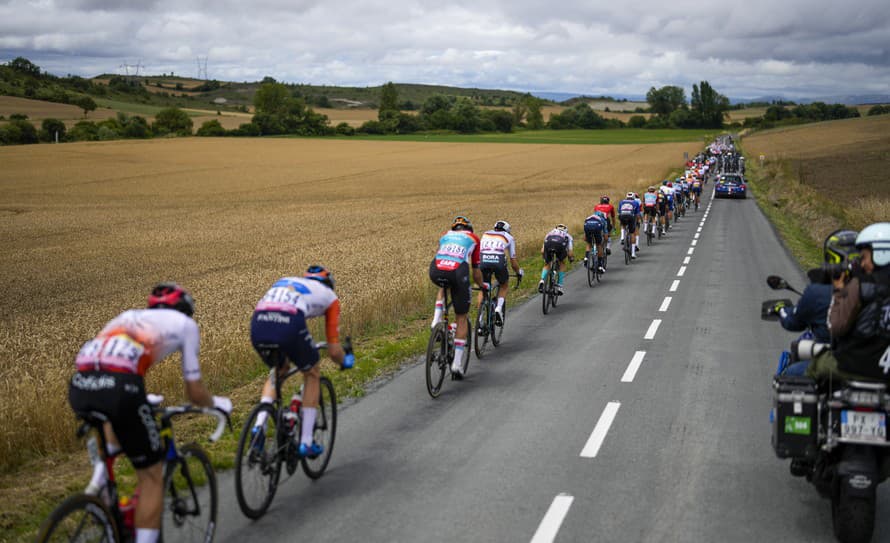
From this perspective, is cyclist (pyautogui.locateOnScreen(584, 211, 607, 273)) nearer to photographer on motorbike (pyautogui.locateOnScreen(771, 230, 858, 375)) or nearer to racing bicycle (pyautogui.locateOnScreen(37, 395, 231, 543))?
photographer on motorbike (pyautogui.locateOnScreen(771, 230, 858, 375))

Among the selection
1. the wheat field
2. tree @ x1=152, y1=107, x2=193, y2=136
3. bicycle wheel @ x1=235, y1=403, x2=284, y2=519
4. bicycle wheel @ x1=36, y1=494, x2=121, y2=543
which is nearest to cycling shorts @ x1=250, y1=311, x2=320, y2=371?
bicycle wheel @ x1=235, y1=403, x2=284, y2=519

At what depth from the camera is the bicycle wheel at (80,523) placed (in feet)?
13.5

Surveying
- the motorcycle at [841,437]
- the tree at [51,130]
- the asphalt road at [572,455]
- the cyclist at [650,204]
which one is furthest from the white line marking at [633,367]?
the tree at [51,130]

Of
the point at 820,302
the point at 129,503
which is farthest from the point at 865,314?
the point at 129,503

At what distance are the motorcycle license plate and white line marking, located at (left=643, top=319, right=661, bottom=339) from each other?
729cm

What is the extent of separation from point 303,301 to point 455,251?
3.82m

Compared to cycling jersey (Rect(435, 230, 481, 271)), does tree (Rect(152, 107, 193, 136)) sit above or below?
above

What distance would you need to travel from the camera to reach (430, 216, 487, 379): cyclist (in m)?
9.66

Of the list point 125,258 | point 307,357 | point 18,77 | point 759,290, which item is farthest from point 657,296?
point 18,77

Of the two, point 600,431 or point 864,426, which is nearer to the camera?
point 864,426

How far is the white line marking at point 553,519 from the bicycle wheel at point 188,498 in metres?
2.22

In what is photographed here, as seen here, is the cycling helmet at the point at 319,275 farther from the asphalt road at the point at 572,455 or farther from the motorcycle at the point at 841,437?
the motorcycle at the point at 841,437

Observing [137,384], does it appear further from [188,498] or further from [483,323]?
[483,323]

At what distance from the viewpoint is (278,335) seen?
19.6ft
